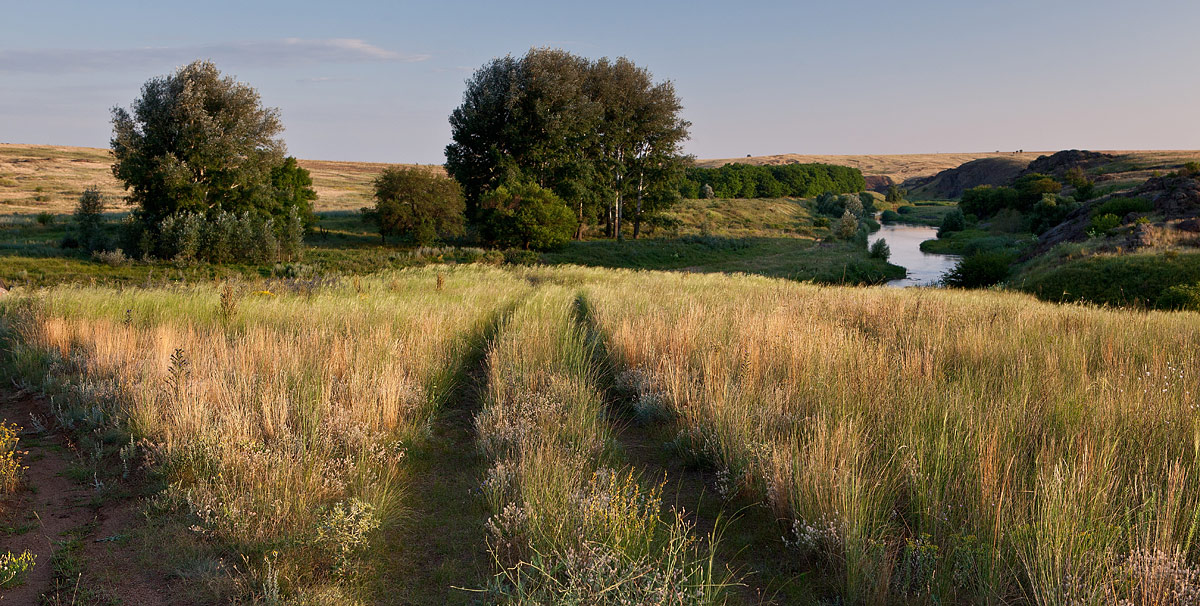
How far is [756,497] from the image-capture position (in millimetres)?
3859

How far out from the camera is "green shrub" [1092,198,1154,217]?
31.7 metres

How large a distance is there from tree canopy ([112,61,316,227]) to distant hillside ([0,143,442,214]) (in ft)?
42.3

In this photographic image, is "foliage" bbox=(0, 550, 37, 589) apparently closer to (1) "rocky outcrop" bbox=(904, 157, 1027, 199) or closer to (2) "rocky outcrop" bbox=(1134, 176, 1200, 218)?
(2) "rocky outcrop" bbox=(1134, 176, 1200, 218)

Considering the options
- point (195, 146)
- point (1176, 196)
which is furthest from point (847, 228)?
point (195, 146)

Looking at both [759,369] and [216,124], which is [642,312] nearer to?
[759,369]

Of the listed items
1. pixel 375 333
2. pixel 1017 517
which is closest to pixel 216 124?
Result: pixel 375 333

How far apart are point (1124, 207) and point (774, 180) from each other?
5934cm

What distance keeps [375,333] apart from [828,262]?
33.3 meters

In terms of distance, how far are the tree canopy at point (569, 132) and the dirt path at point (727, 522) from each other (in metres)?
31.5

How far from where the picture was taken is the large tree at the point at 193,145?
26859mm

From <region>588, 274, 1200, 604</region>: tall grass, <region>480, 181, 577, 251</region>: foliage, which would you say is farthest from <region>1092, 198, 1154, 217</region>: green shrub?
<region>588, 274, 1200, 604</region>: tall grass

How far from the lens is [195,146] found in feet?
90.5

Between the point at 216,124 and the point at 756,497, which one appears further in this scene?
the point at 216,124

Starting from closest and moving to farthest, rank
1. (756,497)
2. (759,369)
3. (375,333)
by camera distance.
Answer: (756,497) < (759,369) < (375,333)
